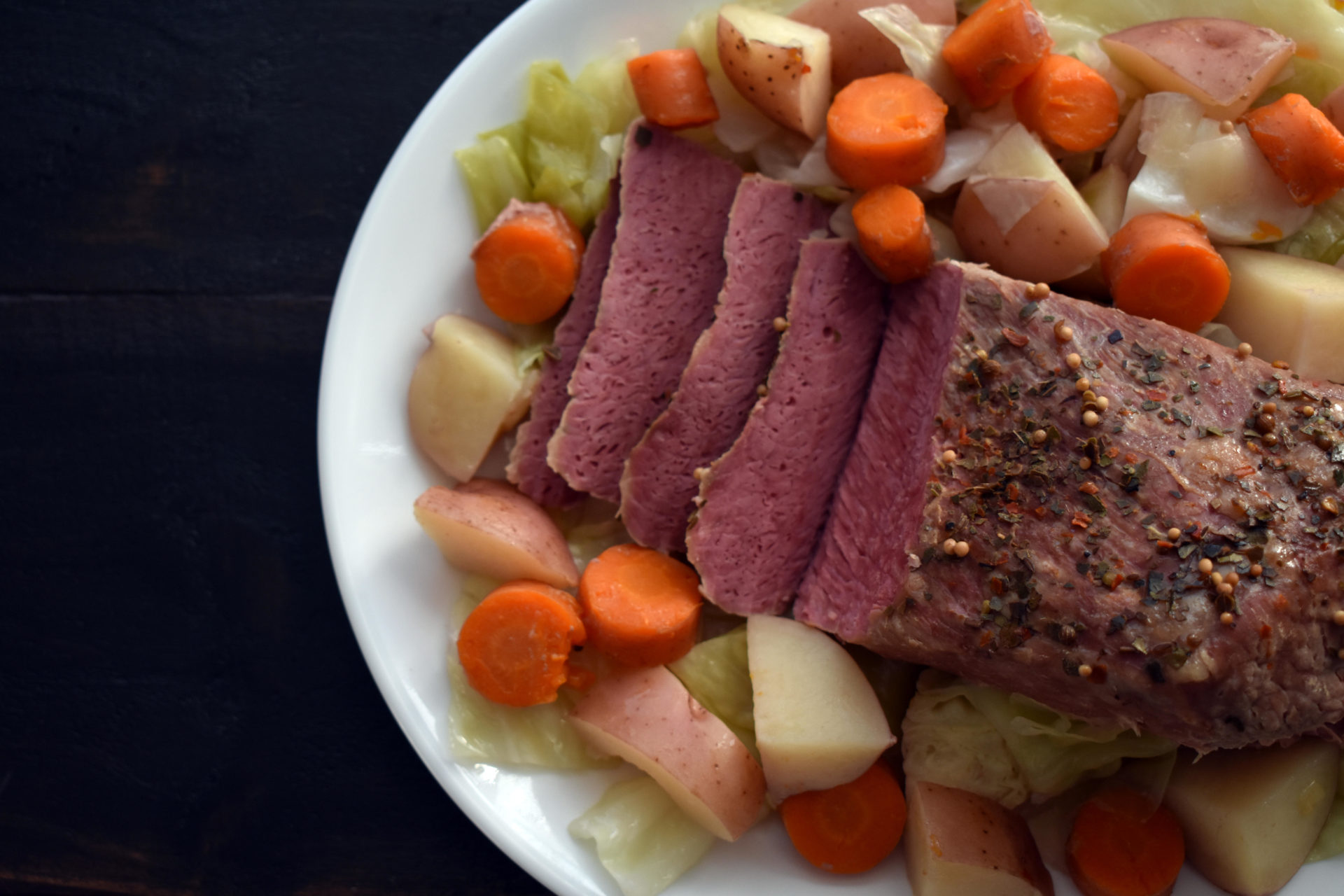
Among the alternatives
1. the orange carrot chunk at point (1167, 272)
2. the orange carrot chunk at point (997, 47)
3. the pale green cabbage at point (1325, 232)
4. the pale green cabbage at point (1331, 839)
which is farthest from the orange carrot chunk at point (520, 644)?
the pale green cabbage at point (1325, 232)

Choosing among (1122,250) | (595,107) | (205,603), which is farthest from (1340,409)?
(205,603)

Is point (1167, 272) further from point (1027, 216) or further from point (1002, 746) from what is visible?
point (1002, 746)

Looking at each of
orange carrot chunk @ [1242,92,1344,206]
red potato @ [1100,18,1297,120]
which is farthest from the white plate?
orange carrot chunk @ [1242,92,1344,206]

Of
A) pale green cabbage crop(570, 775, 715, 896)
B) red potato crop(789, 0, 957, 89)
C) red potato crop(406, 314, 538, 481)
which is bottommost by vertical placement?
pale green cabbage crop(570, 775, 715, 896)

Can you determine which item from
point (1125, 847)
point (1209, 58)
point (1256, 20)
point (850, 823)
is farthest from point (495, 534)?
point (1256, 20)

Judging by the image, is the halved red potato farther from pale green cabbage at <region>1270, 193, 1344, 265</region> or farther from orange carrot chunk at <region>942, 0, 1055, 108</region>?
pale green cabbage at <region>1270, 193, 1344, 265</region>

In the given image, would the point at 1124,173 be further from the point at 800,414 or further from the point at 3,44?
the point at 3,44
